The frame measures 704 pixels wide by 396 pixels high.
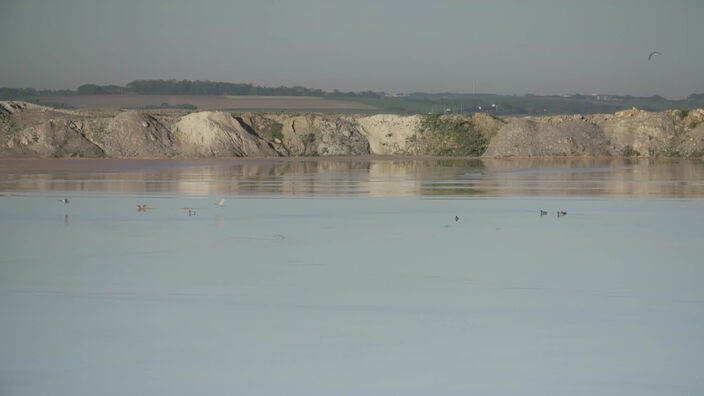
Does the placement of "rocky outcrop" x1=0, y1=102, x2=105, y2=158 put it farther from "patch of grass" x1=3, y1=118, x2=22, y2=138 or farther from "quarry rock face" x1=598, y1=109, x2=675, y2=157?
→ "quarry rock face" x1=598, y1=109, x2=675, y2=157

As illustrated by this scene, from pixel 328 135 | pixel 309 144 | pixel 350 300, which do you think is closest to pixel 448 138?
pixel 328 135

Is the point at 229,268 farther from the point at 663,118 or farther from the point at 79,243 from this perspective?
the point at 663,118

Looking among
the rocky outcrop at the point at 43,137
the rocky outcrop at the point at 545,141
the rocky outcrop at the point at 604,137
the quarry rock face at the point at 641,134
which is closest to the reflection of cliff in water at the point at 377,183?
the rocky outcrop at the point at 43,137

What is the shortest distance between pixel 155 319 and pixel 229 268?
412 cm

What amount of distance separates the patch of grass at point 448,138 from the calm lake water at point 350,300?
167 feet

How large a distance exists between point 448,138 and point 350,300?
66.9 m

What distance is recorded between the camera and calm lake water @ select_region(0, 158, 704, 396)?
862cm

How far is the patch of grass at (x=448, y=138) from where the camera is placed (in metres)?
76.8

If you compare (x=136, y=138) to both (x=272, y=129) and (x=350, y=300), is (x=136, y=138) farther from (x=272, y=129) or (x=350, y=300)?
(x=350, y=300)

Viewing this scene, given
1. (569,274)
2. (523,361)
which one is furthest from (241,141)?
(523,361)

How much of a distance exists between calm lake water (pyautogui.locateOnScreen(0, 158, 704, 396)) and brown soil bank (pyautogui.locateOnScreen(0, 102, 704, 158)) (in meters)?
47.5

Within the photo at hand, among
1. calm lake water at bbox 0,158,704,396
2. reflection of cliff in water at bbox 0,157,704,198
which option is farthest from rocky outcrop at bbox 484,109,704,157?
calm lake water at bbox 0,158,704,396

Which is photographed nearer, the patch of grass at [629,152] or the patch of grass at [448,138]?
the patch of grass at [629,152]

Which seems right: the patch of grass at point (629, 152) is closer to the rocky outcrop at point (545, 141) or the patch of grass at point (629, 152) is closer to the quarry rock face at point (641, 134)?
the quarry rock face at point (641, 134)
